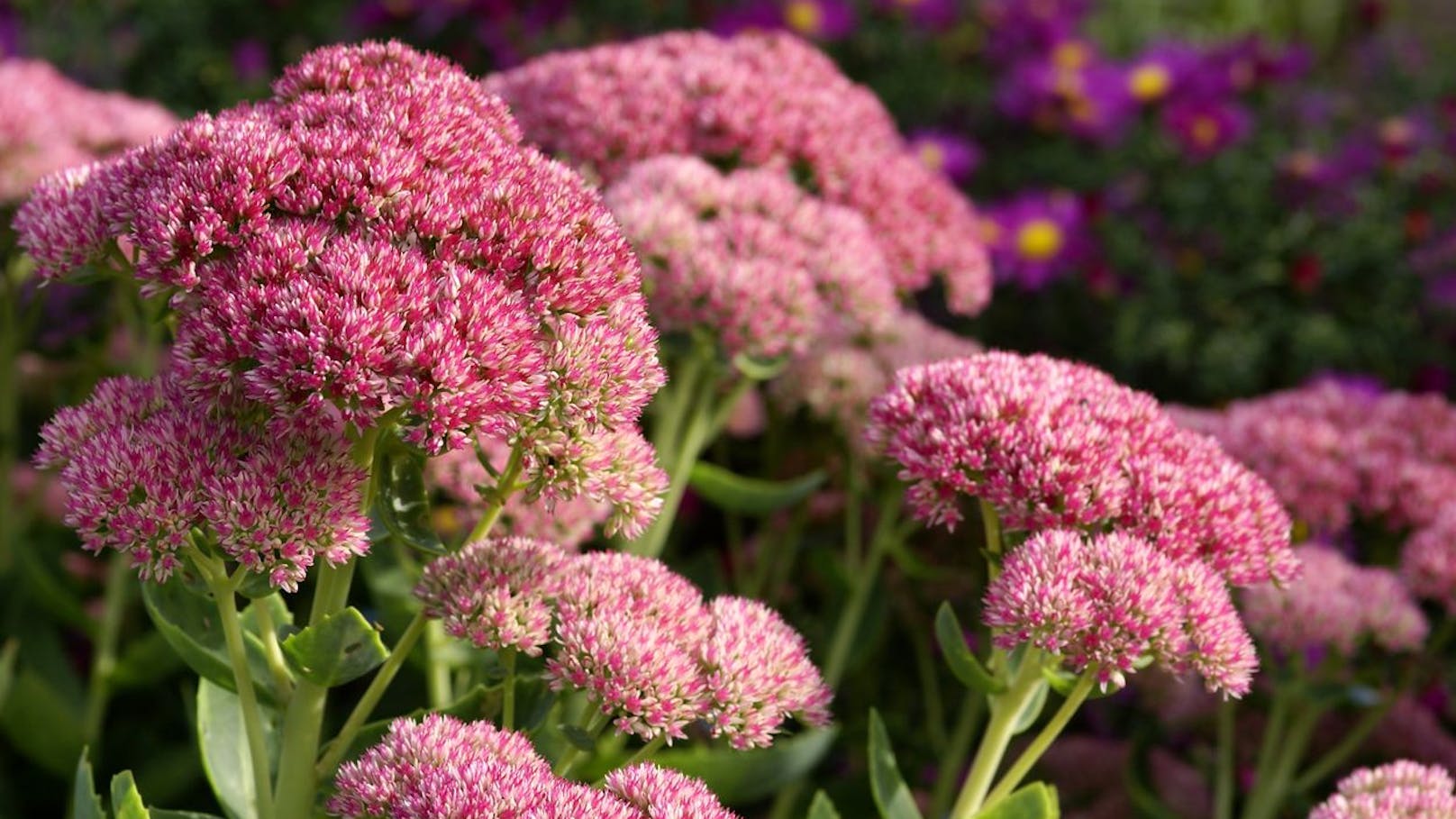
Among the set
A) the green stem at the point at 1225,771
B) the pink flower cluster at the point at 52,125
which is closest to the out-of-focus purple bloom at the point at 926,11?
the pink flower cluster at the point at 52,125

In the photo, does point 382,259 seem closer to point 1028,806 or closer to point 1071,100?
point 1028,806

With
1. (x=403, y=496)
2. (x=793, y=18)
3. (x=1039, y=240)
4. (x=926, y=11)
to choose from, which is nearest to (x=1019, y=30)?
(x=926, y=11)

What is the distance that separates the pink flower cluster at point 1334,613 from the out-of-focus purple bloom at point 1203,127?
1.44 meters

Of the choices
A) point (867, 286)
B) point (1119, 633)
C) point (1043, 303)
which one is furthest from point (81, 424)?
point (1043, 303)

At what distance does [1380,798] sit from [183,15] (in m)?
2.77

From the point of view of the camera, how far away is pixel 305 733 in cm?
130

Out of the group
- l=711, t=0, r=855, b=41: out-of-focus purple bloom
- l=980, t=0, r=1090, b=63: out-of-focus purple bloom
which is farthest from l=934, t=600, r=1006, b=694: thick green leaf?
l=980, t=0, r=1090, b=63: out-of-focus purple bloom

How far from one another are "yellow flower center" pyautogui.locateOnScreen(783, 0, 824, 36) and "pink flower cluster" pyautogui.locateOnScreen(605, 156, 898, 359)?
4.07 ft

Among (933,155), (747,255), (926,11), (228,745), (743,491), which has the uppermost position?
(926,11)

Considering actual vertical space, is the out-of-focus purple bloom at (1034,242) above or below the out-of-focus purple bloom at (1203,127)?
below

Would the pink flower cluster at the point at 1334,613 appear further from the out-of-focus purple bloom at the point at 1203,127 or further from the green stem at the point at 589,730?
the out-of-focus purple bloom at the point at 1203,127

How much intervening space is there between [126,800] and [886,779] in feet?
2.24

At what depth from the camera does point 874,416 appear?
1.52 meters

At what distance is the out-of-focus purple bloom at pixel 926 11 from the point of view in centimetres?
331
